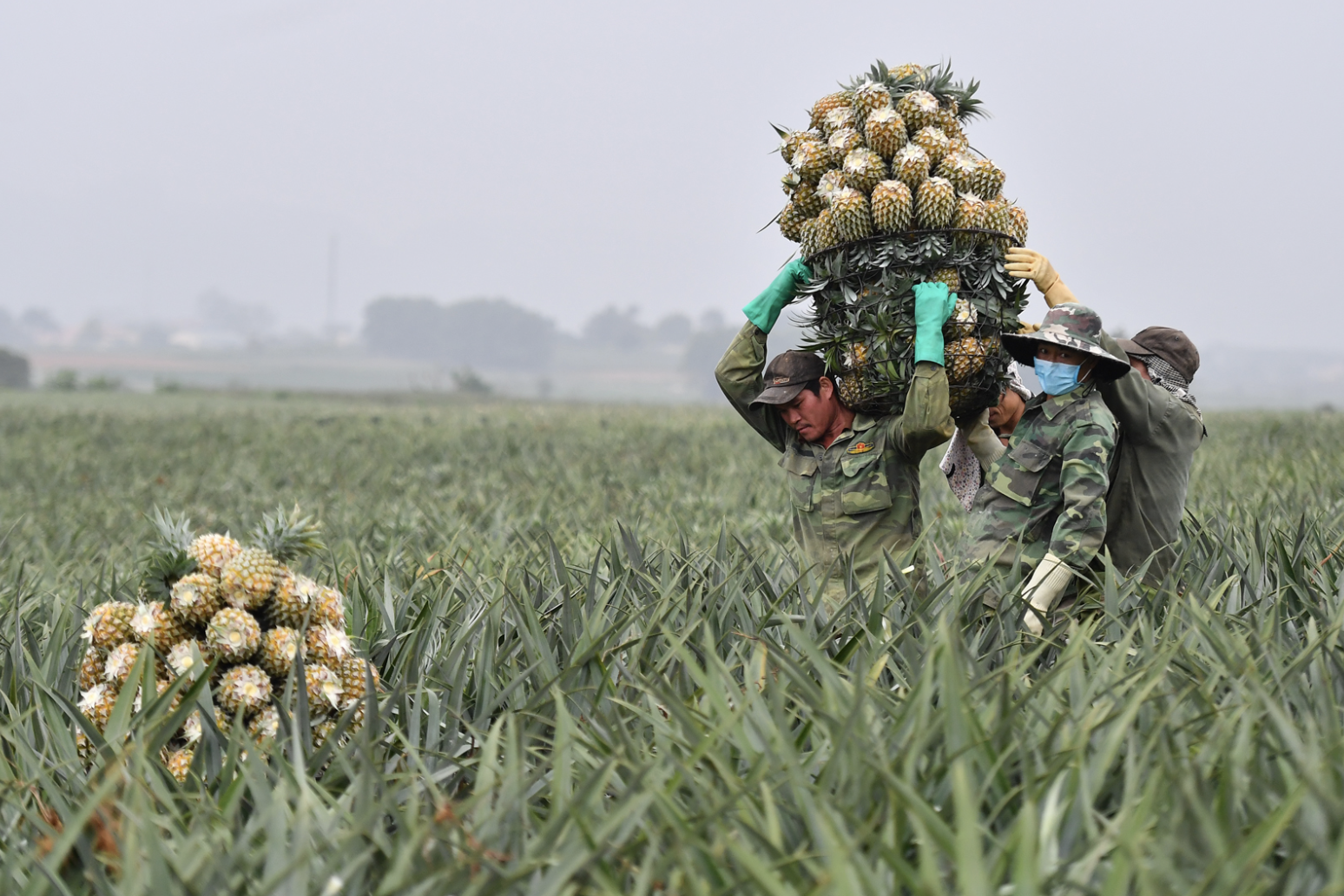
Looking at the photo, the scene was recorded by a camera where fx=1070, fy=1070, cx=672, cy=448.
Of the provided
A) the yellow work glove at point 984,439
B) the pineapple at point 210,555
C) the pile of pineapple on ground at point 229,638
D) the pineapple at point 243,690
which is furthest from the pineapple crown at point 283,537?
the yellow work glove at point 984,439

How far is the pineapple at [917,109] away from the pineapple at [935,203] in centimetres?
24

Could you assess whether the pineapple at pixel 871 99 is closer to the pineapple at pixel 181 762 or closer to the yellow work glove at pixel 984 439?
the yellow work glove at pixel 984 439

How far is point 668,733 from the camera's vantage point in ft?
7.27

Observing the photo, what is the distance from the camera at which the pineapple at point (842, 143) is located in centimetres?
340

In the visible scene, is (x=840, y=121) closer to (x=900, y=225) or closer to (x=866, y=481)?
(x=900, y=225)

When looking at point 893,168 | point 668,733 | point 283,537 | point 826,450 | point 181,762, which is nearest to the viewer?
point 668,733

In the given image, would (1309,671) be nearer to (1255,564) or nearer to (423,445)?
(1255,564)

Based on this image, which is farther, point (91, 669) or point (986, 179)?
point (986, 179)

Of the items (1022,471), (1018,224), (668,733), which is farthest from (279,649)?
(1018,224)

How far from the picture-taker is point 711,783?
6.75ft

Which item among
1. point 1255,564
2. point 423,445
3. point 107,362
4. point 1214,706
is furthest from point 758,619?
Result: point 107,362

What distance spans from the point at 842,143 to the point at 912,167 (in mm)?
263

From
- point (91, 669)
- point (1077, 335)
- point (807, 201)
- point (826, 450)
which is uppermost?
point (807, 201)

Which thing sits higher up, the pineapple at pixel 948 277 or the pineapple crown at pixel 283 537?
the pineapple at pixel 948 277
